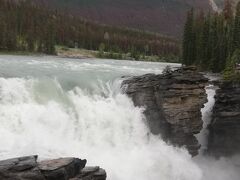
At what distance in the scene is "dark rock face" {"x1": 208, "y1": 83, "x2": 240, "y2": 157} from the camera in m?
44.8

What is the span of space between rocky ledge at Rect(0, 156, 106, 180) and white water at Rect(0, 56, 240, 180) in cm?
466

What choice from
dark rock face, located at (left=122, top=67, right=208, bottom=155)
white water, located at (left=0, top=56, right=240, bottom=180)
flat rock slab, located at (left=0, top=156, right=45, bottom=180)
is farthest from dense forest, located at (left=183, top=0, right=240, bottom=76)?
flat rock slab, located at (left=0, top=156, right=45, bottom=180)

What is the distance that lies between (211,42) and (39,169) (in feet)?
224

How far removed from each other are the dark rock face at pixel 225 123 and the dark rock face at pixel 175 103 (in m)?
2.71

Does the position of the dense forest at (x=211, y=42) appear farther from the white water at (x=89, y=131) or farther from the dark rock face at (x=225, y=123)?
the white water at (x=89, y=131)

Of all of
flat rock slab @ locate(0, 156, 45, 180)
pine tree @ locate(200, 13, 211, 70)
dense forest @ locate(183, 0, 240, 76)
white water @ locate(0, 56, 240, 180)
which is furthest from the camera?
pine tree @ locate(200, 13, 211, 70)

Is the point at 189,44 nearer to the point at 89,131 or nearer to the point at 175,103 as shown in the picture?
the point at 175,103

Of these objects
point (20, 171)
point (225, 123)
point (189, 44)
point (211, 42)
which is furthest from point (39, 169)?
point (189, 44)

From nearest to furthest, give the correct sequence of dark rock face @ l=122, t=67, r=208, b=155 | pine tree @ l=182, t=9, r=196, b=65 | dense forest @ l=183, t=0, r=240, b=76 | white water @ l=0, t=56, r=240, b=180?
white water @ l=0, t=56, r=240, b=180
dark rock face @ l=122, t=67, r=208, b=155
dense forest @ l=183, t=0, r=240, b=76
pine tree @ l=182, t=9, r=196, b=65

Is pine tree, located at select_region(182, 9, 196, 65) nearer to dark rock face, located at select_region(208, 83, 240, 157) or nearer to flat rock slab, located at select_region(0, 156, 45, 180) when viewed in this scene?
dark rock face, located at select_region(208, 83, 240, 157)

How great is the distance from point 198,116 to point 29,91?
14121mm

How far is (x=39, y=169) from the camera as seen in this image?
26734 mm

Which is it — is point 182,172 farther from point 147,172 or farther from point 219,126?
point 219,126

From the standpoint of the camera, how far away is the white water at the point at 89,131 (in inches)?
1393
